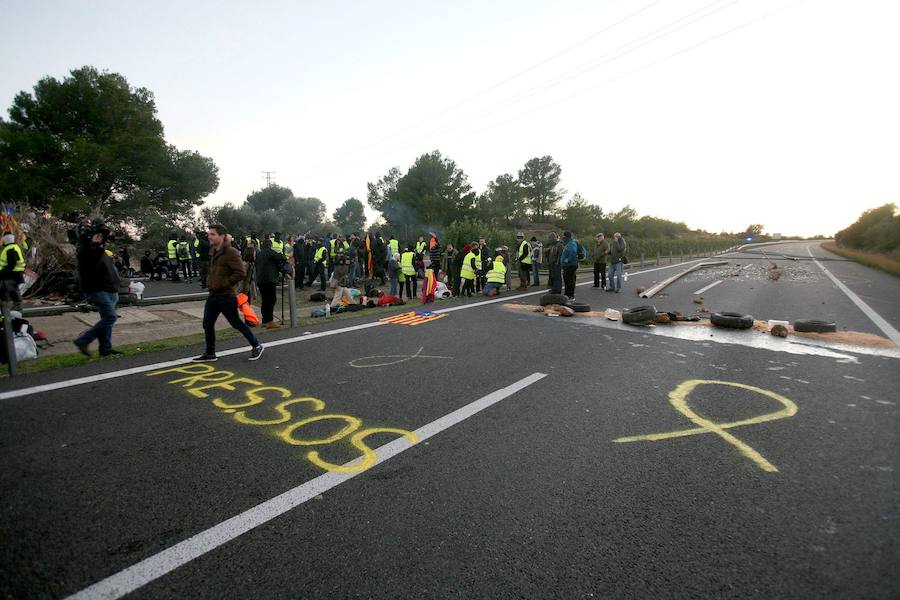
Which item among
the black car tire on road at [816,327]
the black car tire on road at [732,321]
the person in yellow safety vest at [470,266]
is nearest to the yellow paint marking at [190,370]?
the black car tire on road at [732,321]

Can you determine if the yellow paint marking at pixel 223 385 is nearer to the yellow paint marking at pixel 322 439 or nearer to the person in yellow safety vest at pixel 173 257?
the yellow paint marking at pixel 322 439

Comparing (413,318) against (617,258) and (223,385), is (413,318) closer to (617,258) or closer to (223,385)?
(223,385)

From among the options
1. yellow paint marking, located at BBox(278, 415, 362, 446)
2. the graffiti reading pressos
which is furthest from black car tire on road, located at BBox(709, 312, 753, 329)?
yellow paint marking, located at BBox(278, 415, 362, 446)

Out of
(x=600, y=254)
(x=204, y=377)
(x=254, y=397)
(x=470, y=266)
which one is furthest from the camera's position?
(x=600, y=254)

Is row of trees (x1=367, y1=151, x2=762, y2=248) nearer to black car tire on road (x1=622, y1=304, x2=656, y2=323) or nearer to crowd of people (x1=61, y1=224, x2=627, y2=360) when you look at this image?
crowd of people (x1=61, y1=224, x2=627, y2=360)

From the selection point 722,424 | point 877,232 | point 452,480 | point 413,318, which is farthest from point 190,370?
point 877,232

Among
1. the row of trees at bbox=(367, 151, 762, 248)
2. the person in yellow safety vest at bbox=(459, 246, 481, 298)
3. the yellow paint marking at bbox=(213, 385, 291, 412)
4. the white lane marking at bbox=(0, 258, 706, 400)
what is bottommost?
the yellow paint marking at bbox=(213, 385, 291, 412)

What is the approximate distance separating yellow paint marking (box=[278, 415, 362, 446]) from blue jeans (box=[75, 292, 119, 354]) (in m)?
4.22

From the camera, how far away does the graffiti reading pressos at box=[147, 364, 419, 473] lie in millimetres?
3319

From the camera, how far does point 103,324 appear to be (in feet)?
19.9

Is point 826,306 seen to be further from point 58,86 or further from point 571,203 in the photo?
point 571,203

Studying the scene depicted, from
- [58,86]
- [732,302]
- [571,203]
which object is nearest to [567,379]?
[732,302]

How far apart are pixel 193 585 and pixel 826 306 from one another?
14195mm

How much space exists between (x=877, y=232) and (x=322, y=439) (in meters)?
63.2
